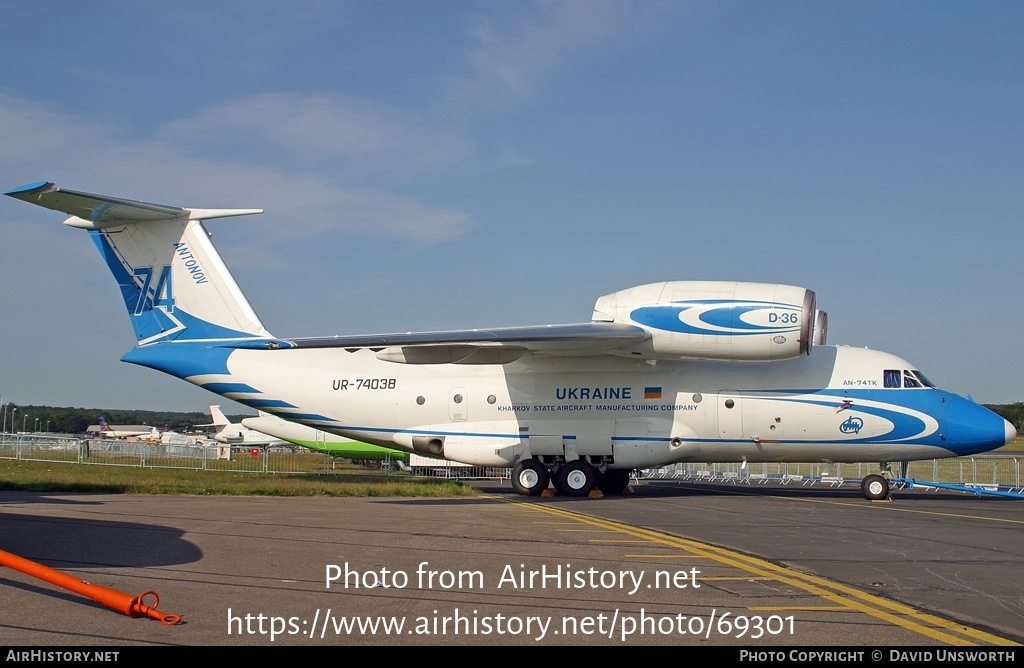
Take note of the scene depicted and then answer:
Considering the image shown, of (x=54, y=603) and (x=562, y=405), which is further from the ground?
(x=562, y=405)

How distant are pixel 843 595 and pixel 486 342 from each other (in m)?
11.6

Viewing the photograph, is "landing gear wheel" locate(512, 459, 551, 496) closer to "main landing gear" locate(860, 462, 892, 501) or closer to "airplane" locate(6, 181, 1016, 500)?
"airplane" locate(6, 181, 1016, 500)

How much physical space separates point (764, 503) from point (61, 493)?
13138 millimetres

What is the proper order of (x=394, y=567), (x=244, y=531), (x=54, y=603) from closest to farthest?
(x=54, y=603) → (x=394, y=567) → (x=244, y=531)

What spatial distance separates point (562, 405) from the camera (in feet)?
65.0

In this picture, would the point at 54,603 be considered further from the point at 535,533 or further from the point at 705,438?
the point at 705,438

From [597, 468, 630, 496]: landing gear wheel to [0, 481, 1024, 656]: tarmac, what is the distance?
26.3 ft

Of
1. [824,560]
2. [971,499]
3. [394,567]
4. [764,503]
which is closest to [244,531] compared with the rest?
[394,567]

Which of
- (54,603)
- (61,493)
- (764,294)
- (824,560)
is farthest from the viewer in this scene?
(764,294)

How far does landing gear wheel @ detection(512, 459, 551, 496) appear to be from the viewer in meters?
19.6

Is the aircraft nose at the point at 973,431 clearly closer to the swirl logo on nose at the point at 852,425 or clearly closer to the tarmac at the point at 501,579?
the swirl logo on nose at the point at 852,425

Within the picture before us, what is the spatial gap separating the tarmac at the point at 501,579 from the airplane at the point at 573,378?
5.76 metres

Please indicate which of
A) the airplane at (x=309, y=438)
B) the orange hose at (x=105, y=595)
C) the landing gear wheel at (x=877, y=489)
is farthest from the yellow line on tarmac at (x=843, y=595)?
the airplane at (x=309, y=438)

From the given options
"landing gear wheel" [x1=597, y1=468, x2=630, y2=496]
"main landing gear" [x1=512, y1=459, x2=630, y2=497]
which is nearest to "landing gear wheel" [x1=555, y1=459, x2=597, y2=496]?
"main landing gear" [x1=512, y1=459, x2=630, y2=497]
